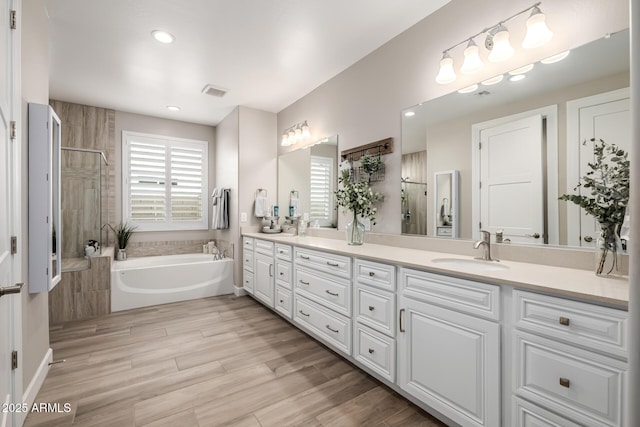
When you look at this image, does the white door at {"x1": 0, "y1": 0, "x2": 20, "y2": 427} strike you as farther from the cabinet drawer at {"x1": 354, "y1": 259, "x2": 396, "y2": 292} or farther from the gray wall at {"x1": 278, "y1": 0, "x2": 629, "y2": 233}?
the gray wall at {"x1": 278, "y1": 0, "x2": 629, "y2": 233}

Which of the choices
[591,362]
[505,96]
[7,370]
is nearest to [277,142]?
[505,96]

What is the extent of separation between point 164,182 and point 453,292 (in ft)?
14.7

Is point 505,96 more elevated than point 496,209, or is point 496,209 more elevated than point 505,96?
point 505,96

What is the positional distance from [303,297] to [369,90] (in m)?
2.01

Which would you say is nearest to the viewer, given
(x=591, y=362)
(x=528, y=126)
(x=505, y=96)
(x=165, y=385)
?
(x=591, y=362)

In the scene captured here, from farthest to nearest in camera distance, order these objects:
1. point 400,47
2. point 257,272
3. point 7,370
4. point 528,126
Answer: point 257,272, point 400,47, point 528,126, point 7,370

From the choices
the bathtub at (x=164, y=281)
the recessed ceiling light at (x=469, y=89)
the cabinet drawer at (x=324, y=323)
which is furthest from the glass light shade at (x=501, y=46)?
the bathtub at (x=164, y=281)

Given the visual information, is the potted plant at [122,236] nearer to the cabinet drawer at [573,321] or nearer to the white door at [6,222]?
the white door at [6,222]

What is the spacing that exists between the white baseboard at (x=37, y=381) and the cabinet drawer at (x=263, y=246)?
1.92 metres

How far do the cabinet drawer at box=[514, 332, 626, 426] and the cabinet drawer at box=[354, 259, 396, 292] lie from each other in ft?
2.31

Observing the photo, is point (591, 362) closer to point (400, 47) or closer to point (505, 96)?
point (505, 96)

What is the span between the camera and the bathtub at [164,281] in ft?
11.7

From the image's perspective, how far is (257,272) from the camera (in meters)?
3.63

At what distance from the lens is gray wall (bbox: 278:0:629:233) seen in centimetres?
155
